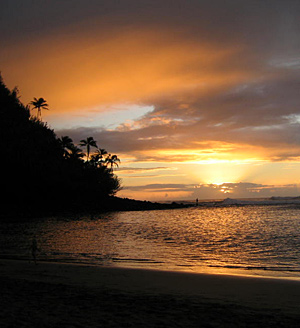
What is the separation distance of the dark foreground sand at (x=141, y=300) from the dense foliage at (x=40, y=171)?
169 ft

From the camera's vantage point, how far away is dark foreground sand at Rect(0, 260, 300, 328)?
616 centimetres

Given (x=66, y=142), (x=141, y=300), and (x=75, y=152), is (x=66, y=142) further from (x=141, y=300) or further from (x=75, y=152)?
(x=141, y=300)

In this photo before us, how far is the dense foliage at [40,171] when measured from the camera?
210ft

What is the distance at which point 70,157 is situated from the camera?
82.0 meters

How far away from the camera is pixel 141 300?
7.82 m

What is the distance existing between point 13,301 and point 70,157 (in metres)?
76.6

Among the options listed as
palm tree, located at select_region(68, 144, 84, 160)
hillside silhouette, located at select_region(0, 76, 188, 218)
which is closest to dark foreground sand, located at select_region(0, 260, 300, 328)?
hillside silhouette, located at select_region(0, 76, 188, 218)

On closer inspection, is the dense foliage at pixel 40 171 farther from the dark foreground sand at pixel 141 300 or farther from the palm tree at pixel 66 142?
the dark foreground sand at pixel 141 300

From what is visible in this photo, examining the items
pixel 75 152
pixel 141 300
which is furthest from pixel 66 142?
pixel 141 300

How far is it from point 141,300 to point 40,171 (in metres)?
61.2

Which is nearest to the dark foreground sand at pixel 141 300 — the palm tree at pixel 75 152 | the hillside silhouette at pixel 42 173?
the hillside silhouette at pixel 42 173

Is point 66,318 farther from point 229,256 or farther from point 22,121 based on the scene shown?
point 22,121

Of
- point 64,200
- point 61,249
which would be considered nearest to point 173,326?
point 61,249

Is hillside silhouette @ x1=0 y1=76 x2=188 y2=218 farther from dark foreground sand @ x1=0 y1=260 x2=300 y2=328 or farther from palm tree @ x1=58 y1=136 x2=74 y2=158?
dark foreground sand @ x1=0 y1=260 x2=300 y2=328
